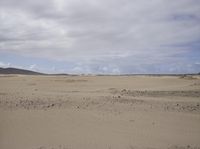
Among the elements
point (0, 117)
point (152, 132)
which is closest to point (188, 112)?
point (152, 132)

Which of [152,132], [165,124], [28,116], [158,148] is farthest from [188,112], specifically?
[28,116]

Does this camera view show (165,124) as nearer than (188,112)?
Yes

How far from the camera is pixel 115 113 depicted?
428 inches

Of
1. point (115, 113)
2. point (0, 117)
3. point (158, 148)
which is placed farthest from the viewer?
point (115, 113)

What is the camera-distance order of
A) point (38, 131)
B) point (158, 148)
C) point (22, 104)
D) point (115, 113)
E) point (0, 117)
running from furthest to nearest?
point (22, 104), point (115, 113), point (0, 117), point (38, 131), point (158, 148)

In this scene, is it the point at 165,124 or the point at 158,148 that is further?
the point at 165,124

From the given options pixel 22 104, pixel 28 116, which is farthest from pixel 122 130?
pixel 22 104

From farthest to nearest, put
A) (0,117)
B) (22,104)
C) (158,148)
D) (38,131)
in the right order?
(22,104) < (0,117) < (38,131) < (158,148)

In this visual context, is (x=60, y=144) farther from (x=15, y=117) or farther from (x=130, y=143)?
(x=15, y=117)

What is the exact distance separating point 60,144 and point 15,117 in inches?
122

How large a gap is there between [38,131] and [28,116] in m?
1.80

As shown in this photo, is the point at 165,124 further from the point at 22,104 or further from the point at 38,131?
the point at 22,104

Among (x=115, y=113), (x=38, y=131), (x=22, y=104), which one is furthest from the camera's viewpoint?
(x=22, y=104)

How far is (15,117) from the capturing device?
31.3ft
